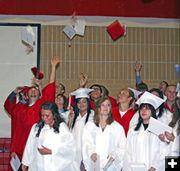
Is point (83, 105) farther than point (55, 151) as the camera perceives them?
Yes

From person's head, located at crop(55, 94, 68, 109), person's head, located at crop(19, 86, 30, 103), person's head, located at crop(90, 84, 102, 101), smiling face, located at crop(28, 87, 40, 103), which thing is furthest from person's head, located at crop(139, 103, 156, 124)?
person's head, located at crop(19, 86, 30, 103)

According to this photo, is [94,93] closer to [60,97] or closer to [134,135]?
[60,97]

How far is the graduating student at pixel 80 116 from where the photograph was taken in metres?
5.74

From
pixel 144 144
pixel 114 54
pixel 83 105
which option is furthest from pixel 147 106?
pixel 114 54

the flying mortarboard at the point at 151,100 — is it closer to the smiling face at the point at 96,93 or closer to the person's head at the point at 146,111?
the person's head at the point at 146,111

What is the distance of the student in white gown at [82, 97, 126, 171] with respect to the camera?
5324 mm

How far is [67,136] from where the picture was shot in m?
5.37

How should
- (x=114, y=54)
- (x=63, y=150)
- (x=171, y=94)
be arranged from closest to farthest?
(x=63, y=150), (x=171, y=94), (x=114, y=54)

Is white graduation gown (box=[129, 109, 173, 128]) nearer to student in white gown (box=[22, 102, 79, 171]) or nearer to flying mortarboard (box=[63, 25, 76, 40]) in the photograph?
student in white gown (box=[22, 102, 79, 171])

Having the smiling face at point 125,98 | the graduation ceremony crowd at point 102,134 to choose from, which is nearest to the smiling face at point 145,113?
the graduation ceremony crowd at point 102,134

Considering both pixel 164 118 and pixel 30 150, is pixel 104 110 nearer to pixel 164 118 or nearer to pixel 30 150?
pixel 164 118

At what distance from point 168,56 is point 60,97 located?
239 cm

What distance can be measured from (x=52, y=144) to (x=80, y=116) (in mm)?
730

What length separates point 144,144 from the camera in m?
5.12
